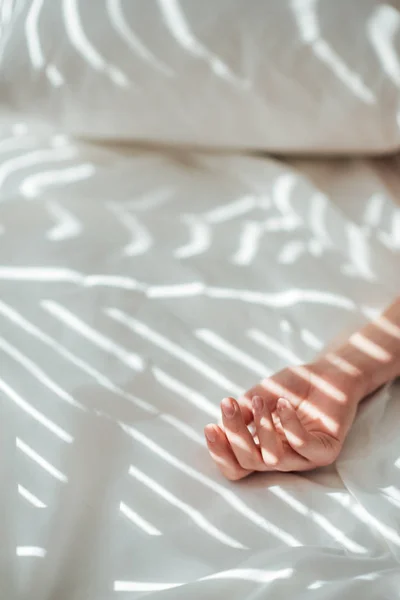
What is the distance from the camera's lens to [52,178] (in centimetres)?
106

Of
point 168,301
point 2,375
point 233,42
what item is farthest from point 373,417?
point 233,42

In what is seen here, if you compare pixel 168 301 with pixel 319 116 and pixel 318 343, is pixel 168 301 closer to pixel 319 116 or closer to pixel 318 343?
pixel 318 343

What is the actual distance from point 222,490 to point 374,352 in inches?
10.4

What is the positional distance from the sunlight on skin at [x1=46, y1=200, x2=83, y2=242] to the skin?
35 centimetres

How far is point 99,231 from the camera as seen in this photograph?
1.00 metres

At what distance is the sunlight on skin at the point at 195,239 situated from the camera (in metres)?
0.99

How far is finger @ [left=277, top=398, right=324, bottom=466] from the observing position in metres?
0.76

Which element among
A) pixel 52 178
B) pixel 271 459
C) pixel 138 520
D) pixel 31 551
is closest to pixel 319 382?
pixel 271 459

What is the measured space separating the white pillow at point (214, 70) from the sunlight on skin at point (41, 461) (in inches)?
20.7

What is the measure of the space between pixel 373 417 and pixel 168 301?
290mm

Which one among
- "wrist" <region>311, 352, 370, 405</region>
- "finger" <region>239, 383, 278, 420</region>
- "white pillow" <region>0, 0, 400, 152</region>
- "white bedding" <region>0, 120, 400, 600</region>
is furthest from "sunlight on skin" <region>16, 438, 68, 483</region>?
"white pillow" <region>0, 0, 400, 152</region>

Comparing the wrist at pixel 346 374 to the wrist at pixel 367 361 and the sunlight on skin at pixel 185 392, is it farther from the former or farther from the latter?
the sunlight on skin at pixel 185 392

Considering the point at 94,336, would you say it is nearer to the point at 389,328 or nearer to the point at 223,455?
the point at 223,455

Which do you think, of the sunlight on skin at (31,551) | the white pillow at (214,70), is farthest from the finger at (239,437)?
the white pillow at (214,70)
